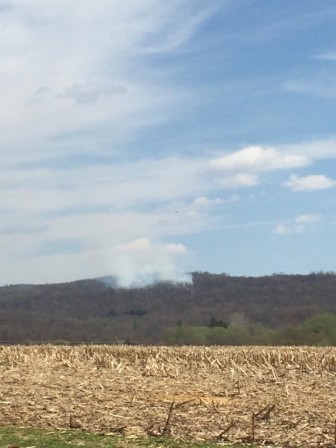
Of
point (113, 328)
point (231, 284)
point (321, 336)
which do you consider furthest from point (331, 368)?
point (231, 284)

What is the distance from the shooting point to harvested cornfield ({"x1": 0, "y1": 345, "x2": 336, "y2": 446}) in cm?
1459

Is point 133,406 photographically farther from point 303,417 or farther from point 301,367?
point 301,367

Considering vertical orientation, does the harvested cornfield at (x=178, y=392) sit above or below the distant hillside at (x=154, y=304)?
below

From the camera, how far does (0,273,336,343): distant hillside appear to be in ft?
275

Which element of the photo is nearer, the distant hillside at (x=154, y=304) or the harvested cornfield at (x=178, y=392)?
the harvested cornfield at (x=178, y=392)

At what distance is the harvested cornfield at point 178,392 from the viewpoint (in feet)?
47.9

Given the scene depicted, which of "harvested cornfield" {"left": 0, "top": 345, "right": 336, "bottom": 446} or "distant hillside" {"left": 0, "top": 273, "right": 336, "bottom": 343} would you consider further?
"distant hillside" {"left": 0, "top": 273, "right": 336, "bottom": 343}

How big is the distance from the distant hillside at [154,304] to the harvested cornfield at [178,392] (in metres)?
48.0

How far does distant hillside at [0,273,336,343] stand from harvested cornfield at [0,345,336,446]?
4803 centimetres

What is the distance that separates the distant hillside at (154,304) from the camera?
83875mm

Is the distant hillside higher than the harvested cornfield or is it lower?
higher

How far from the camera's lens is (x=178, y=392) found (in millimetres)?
20141

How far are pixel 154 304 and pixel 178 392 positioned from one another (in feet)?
332

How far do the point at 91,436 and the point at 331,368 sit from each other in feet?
48.6
